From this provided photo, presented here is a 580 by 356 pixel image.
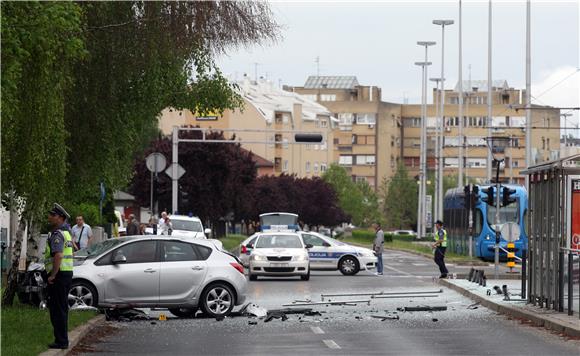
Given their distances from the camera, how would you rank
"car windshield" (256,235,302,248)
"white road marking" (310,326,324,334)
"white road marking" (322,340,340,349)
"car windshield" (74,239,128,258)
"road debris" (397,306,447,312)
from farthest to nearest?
1. "car windshield" (256,235,302,248)
2. "road debris" (397,306,447,312)
3. "car windshield" (74,239,128,258)
4. "white road marking" (310,326,324,334)
5. "white road marking" (322,340,340,349)

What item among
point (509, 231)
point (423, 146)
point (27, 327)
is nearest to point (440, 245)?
point (509, 231)

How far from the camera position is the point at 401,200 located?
172 metres

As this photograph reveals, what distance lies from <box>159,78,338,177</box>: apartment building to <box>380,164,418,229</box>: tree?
976 cm

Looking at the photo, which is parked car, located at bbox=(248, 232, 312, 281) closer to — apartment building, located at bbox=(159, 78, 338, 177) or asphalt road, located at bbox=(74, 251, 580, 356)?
asphalt road, located at bbox=(74, 251, 580, 356)

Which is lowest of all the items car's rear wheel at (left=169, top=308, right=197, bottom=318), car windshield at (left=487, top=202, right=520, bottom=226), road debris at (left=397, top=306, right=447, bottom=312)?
car's rear wheel at (left=169, top=308, right=197, bottom=318)

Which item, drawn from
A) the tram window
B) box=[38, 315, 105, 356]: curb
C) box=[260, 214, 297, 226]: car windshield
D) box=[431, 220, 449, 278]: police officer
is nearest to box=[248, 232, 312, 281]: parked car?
box=[431, 220, 449, 278]: police officer

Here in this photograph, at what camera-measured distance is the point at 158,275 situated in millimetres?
25781

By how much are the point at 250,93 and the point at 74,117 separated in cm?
15813

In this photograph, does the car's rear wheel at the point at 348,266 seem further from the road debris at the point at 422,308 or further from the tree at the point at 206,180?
the tree at the point at 206,180

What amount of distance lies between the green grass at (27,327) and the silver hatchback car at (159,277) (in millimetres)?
872

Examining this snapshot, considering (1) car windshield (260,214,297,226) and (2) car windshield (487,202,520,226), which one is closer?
(2) car windshield (487,202,520,226)

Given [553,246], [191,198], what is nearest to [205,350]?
[553,246]

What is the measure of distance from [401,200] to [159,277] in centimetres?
14653

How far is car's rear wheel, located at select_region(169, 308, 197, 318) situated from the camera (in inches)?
1060
